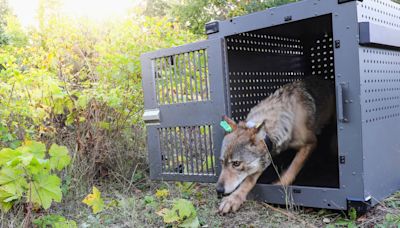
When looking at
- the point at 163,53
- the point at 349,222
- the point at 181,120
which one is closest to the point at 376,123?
the point at 349,222

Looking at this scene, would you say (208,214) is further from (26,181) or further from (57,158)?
(26,181)

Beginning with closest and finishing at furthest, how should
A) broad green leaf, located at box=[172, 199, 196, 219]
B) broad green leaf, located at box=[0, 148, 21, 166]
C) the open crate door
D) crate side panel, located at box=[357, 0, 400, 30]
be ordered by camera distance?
crate side panel, located at box=[357, 0, 400, 30], broad green leaf, located at box=[0, 148, 21, 166], broad green leaf, located at box=[172, 199, 196, 219], the open crate door

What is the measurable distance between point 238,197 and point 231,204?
0.27ft

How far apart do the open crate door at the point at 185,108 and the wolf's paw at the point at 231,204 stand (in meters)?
0.24

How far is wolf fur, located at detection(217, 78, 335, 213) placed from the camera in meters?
2.90

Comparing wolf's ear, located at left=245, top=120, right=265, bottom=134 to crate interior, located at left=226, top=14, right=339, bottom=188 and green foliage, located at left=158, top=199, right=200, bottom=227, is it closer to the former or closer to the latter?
crate interior, located at left=226, top=14, right=339, bottom=188

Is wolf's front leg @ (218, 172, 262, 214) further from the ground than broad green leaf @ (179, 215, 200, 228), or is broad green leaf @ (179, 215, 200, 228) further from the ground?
wolf's front leg @ (218, 172, 262, 214)

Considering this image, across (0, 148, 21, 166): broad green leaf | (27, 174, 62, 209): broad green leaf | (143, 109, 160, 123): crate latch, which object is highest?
(143, 109, 160, 123): crate latch

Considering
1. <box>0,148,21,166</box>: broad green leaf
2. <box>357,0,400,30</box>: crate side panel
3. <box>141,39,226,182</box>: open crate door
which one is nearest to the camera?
<box>357,0,400,30</box>: crate side panel

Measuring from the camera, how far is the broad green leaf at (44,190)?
2.54m

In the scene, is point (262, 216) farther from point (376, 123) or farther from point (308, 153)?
point (376, 123)

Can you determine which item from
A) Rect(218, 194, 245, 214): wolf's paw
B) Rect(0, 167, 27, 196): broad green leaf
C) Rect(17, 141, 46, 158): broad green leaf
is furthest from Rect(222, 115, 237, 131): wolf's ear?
Rect(0, 167, 27, 196): broad green leaf

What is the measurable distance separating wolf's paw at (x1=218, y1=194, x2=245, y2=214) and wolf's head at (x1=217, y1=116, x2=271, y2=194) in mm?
121

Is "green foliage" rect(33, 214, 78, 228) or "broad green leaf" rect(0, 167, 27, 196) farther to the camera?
"green foliage" rect(33, 214, 78, 228)
